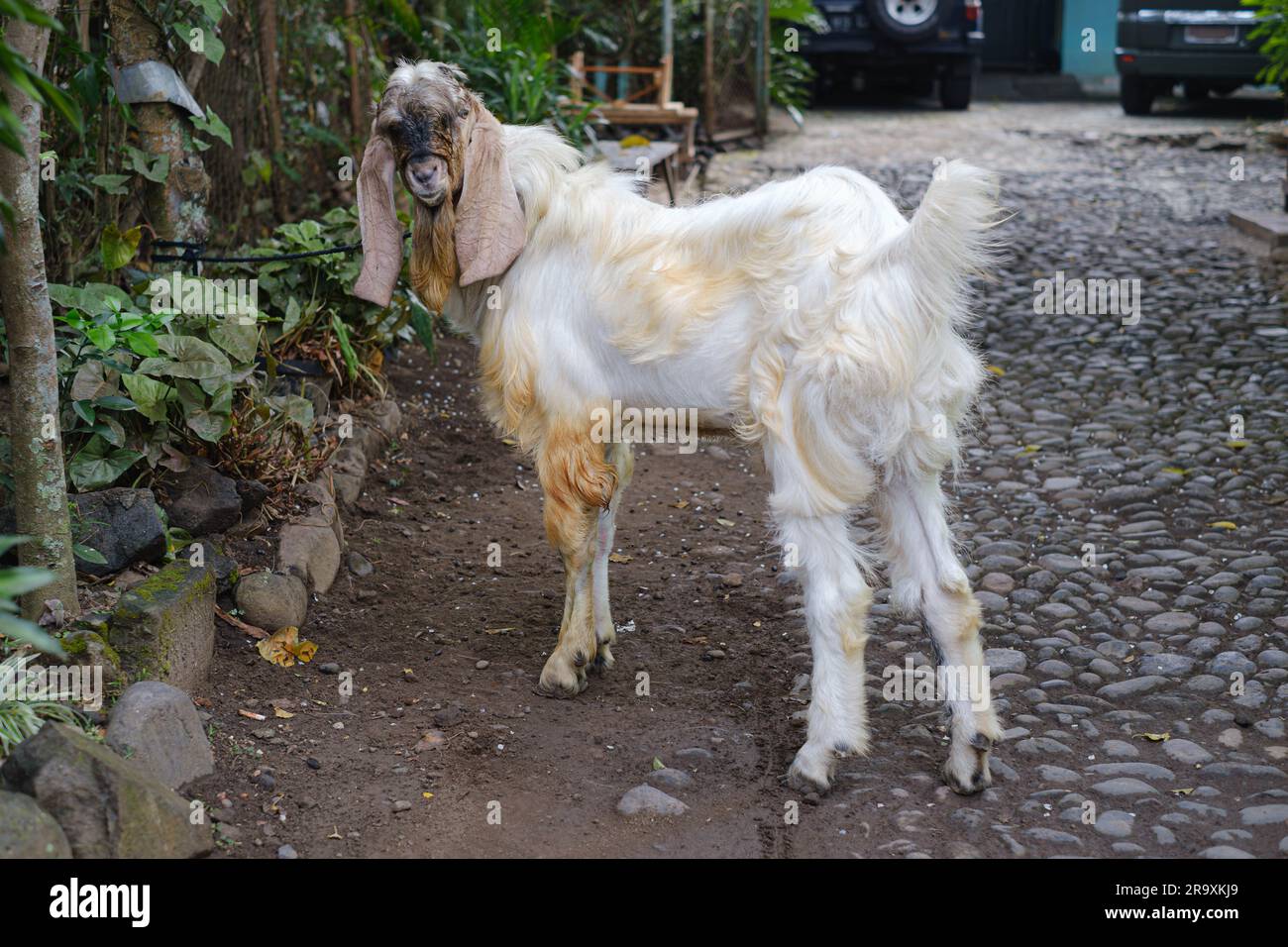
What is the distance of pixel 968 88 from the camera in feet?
60.0

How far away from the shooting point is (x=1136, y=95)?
1769 centimetres

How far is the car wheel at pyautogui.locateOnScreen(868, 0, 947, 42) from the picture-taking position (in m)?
17.3

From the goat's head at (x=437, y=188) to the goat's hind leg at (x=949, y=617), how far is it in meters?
1.60

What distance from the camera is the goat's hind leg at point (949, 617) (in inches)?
165

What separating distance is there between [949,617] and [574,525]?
1324 millimetres

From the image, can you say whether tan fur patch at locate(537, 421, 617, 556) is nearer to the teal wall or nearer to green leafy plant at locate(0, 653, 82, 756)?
green leafy plant at locate(0, 653, 82, 756)

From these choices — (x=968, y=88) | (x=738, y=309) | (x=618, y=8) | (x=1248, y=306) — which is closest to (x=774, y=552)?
(x=738, y=309)

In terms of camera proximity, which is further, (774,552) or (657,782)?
(774,552)

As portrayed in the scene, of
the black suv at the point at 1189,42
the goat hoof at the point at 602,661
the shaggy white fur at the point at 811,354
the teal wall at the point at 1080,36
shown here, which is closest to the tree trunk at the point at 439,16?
the shaggy white fur at the point at 811,354

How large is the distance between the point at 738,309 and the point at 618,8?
38.0ft

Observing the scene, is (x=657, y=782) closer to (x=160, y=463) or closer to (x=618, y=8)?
(x=160, y=463)

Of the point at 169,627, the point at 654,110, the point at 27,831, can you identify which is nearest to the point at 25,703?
the point at 169,627

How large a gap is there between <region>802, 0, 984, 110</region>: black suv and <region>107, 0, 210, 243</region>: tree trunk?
13131 millimetres

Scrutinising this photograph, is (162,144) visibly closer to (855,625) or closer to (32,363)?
(32,363)
